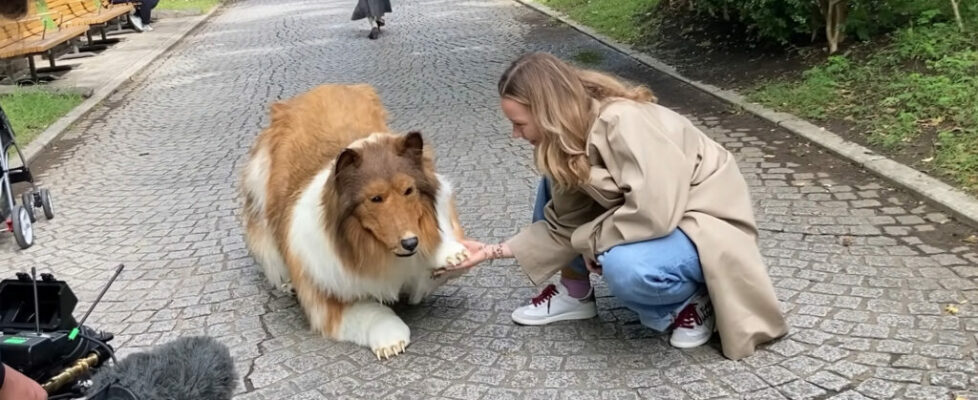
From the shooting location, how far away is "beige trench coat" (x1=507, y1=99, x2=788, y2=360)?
3.36m

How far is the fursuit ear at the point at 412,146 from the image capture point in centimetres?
379

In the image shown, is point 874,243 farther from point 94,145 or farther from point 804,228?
point 94,145

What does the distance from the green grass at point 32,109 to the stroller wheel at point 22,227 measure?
322 centimetres

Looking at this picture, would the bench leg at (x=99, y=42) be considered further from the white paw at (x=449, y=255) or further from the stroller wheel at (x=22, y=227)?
the white paw at (x=449, y=255)

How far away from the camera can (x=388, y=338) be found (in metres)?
4.03

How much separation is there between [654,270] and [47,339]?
222 cm

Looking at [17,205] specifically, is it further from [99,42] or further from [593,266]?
[99,42]

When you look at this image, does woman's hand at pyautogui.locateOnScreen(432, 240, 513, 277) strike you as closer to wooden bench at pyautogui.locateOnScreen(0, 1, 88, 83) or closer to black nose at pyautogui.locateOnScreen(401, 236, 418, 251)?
black nose at pyautogui.locateOnScreen(401, 236, 418, 251)

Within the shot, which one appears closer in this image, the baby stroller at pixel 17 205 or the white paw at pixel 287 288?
the white paw at pixel 287 288

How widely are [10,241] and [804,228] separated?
5508 mm

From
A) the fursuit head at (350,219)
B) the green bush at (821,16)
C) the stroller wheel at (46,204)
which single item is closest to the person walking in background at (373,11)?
the green bush at (821,16)

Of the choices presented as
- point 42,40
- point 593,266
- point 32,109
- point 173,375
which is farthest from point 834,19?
point 42,40

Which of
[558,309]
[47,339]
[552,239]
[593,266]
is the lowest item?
[558,309]

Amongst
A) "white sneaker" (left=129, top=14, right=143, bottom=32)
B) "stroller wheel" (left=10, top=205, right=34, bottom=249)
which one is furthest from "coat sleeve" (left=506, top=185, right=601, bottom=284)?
"white sneaker" (left=129, top=14, right=143, bottom=32)
